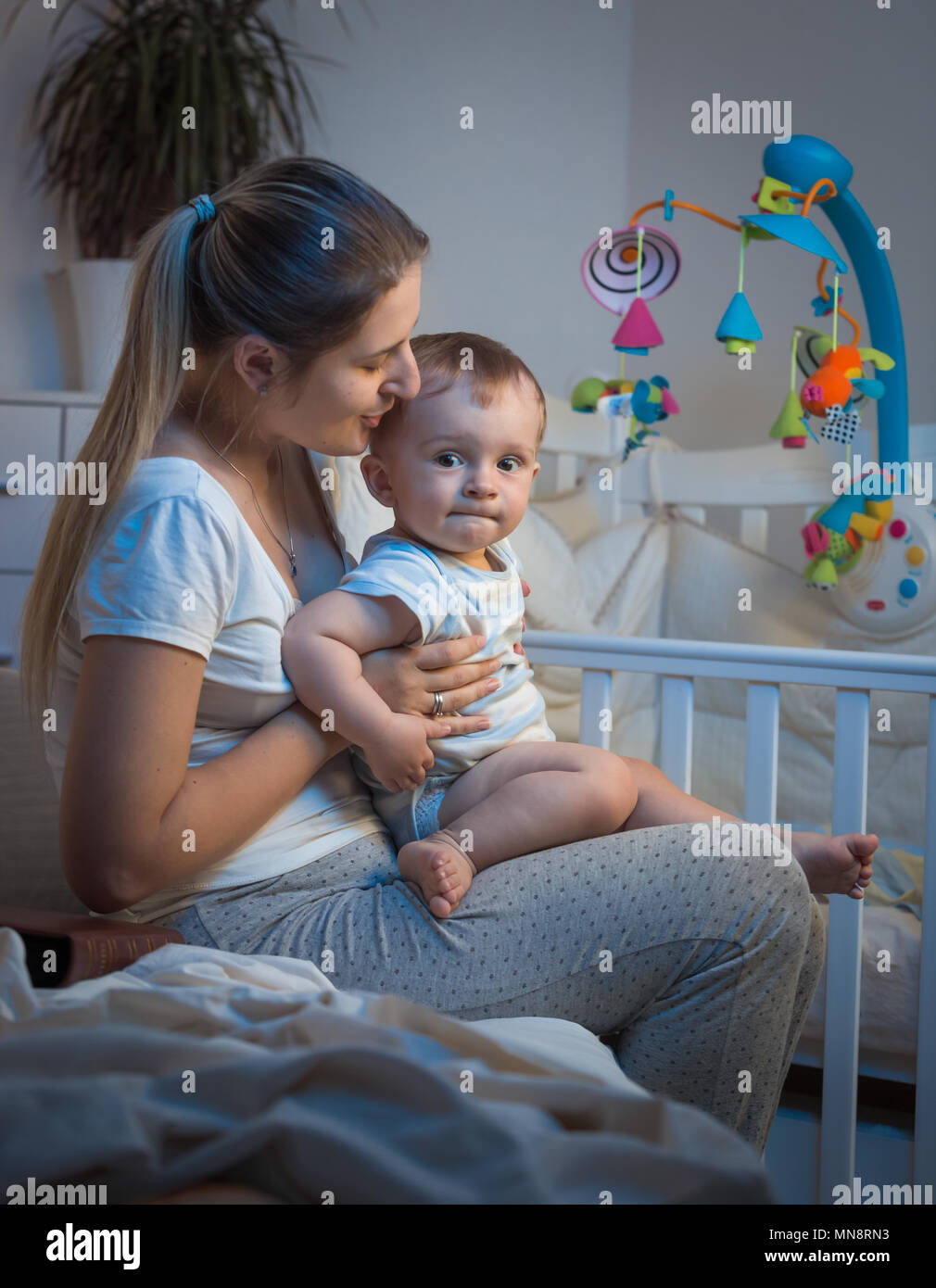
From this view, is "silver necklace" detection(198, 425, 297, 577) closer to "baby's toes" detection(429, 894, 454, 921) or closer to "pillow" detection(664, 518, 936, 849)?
"baby's toes" detection(429, 894, 454, 921)

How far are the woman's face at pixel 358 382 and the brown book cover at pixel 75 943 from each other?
0.42m

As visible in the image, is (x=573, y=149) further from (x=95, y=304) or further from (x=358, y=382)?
(x=358, y=382)

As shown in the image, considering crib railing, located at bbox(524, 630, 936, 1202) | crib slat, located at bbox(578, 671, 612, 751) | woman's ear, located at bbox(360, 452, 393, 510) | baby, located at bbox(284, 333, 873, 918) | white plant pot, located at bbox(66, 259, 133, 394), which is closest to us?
baby, located at bbox(284, 333, 873, 918)

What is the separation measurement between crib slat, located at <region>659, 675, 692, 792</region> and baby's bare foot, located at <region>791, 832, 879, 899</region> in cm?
24

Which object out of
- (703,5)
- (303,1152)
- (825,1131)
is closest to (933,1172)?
(825,1131)

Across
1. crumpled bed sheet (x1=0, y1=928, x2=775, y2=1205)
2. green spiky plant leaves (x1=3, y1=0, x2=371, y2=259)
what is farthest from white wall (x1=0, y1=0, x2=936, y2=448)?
crumpled bed sheet (x1=0, y1=928, x2=775, y2=1205)

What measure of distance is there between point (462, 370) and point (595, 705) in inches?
18.3

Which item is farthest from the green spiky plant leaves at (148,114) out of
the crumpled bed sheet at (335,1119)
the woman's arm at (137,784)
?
the crumpled bed sheet at (335,1119)

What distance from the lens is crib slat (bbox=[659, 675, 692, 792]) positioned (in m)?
1.27

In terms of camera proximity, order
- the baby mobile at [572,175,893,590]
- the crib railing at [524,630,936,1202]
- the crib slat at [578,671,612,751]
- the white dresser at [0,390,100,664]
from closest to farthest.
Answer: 1. the crib railing at [524,630,936,1202]
2. the crib slat at [578,671,612,751]
3. the baby mobile at [572,175,893,590]
4. the white dresser at [0,390,100,664]

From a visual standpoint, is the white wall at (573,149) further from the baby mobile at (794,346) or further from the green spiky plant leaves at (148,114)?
the baby mobile at (794,346)

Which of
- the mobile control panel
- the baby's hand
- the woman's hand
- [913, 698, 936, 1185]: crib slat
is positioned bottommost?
[913, 698, 936, 1185]: crib slat

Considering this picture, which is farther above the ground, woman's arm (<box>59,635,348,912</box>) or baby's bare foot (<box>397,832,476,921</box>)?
woman's arm (<box>59,635,348,912</box>)

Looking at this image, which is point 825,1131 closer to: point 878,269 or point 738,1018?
point 738,1018
